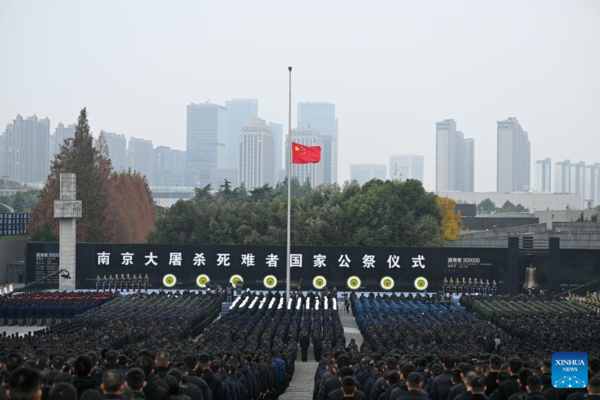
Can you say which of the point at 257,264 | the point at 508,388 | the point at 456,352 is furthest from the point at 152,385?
the point at 257,264

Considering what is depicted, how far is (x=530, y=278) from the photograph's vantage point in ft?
132

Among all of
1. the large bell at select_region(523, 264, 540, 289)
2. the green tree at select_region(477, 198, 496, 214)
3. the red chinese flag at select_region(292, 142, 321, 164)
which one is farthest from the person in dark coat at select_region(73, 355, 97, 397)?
the green tree at select_region(477, 198, 496, 214)

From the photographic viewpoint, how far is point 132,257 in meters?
41.3

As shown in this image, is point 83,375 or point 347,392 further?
point 347,392

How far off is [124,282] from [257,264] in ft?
20.5

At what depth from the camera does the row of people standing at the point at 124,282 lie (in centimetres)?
4109

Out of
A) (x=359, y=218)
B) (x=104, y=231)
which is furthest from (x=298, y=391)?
(x=104, y=231)

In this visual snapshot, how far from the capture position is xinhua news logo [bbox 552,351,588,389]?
6996mm

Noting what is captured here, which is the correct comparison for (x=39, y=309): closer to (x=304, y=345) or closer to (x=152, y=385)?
(x=304, y=345)

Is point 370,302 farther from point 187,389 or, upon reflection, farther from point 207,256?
point 187,389

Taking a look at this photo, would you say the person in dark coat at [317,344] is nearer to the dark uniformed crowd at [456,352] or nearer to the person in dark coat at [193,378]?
the dark uniformed crowd at [456,352]

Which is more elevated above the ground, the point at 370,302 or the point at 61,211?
the point at 61,211

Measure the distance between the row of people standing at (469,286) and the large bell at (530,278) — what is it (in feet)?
4.52

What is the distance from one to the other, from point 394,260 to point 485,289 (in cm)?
435
